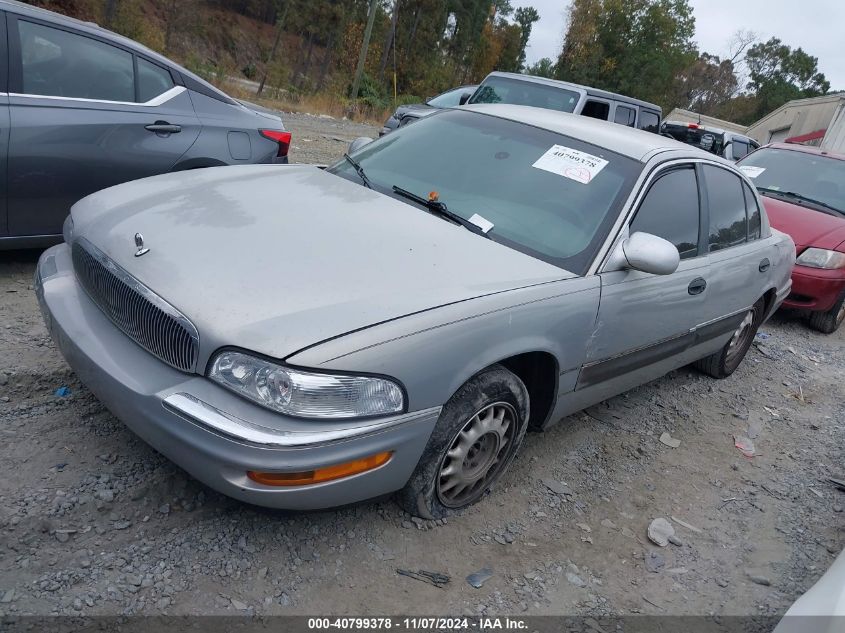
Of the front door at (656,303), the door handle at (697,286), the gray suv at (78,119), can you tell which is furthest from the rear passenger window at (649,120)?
the gray suv at (78,119)

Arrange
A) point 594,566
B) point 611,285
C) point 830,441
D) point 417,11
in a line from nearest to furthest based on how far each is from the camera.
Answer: point 594,566 < point 611,285 < point 830,441 < point 417,11

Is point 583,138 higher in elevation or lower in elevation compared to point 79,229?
higher

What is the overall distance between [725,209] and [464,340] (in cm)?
252

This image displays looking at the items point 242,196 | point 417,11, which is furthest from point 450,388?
point 417,11

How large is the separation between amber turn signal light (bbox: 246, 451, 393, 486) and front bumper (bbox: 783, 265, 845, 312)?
566 centimetres

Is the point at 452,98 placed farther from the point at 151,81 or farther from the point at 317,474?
the point at 317,474

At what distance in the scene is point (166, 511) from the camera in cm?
257

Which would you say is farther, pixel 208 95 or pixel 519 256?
pixel 208 95

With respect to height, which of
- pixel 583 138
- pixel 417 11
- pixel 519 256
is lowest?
pixel 519 256

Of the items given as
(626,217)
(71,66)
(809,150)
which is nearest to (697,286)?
(626,217)

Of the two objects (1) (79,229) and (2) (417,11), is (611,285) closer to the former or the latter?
(1) (79,229)

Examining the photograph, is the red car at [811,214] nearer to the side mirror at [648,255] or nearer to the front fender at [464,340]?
the side mirror at [648,255]

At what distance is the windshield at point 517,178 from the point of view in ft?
10.2

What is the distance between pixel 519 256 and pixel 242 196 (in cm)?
130
